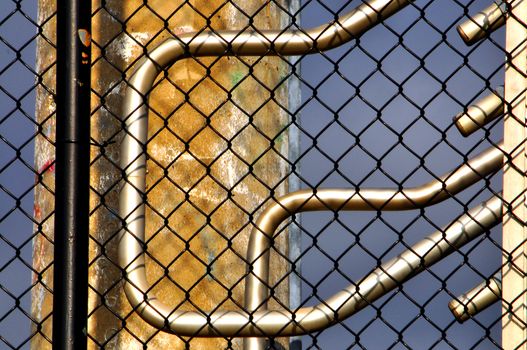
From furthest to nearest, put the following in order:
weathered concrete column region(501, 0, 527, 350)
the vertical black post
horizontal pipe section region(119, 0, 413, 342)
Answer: horizontal pipe section region(119, 0, 413, 342)
weathered concrete column region(501, 0, 527, 350)
the vertical black post

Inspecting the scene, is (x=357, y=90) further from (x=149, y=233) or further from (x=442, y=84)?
(x=149, y=233)

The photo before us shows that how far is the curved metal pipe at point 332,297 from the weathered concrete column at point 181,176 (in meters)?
0.15

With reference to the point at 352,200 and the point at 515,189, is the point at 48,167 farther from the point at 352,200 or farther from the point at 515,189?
the point at 515,189

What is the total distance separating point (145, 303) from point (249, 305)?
38cm

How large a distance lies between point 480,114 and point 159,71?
114 centimetres

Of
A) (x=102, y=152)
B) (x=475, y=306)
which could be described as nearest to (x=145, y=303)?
(x=102, y=152)

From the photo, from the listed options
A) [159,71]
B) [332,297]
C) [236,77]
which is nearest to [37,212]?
[159,71]

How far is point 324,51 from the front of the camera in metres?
3.67

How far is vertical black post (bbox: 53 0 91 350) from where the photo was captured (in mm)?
3191

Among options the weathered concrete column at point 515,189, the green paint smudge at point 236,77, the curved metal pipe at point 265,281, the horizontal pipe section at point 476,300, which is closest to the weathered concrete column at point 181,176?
the green paint smudge at point 236,77

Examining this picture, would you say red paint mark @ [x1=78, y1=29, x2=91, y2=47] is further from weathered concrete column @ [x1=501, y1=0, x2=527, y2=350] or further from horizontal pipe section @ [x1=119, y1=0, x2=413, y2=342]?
weathered concrete column @ [x1=501, y1=0, x2=527, y2=350]

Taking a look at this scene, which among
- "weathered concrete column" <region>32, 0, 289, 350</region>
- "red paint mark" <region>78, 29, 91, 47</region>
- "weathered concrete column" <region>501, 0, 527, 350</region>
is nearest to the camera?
"red paint mark" <region>78, 29, 91, 47</region>

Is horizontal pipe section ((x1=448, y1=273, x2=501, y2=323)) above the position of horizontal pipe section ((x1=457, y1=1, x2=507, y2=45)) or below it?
below

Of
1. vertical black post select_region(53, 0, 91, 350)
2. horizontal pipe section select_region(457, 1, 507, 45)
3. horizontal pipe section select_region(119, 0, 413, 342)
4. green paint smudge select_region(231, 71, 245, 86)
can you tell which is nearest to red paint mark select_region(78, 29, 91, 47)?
vertical black post select_region(53, 0, 91, 350)
